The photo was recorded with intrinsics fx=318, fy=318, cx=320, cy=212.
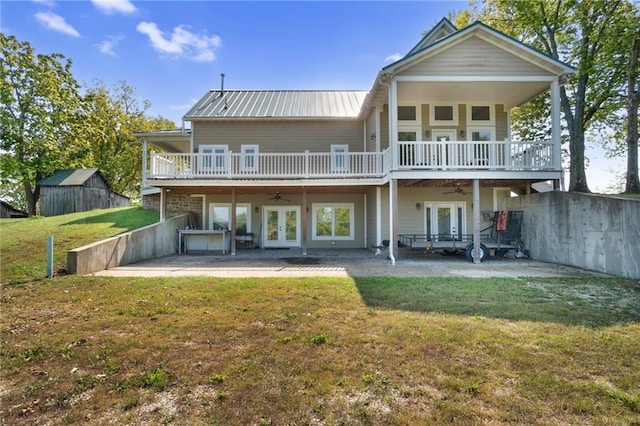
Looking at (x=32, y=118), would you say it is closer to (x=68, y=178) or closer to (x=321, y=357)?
(x=68, y=178)

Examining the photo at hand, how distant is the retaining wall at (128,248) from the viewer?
7.85 metres

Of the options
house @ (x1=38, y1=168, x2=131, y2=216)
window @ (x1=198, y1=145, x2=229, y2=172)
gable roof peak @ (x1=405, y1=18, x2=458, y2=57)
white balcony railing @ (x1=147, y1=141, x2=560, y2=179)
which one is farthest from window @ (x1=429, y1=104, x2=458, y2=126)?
house @ (x1=38, y1=168, x2=131, y2=216)

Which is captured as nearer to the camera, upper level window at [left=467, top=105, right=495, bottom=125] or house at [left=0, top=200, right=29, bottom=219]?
upper level window at [left=467, top=105, right=495, bottom=125]

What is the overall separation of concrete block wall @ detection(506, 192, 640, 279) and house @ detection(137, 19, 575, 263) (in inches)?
50.2

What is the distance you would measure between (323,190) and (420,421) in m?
11.5

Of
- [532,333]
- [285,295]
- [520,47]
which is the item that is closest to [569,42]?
[520,47]

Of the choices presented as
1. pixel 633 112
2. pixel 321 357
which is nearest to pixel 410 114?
pixel 633 112

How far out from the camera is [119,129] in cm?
2953

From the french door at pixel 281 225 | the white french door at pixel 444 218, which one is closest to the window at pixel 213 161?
the french door at pixel 281 225

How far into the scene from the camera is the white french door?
13.2 m

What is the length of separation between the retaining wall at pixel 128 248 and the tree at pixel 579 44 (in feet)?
57.5

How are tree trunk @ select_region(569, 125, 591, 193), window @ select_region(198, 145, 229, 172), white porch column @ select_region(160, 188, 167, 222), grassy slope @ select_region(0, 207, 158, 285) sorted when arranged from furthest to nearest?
tree trunk @ select_region(569, 125, 591, 193), white porch column @ select_region(160, 188, 167, 222), window @ select_region(198, 145, 229, 172), grassy slope @ select_region(0, 207, 158, 285)

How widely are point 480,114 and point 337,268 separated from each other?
9.56 meters

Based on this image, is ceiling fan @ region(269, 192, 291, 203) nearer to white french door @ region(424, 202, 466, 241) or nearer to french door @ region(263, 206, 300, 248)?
french door @ region(263, 206, 300, 248)
